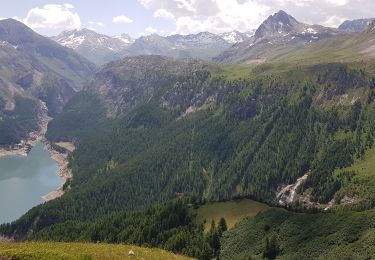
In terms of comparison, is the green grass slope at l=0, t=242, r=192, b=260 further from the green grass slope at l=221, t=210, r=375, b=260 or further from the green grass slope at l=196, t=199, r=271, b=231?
the green grass slope at l=196, t=199, r=271, b=231

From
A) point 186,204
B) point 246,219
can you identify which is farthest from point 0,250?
point 186,204

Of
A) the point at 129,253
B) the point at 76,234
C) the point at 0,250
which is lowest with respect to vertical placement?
the point at 76,234

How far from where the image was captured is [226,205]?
147m

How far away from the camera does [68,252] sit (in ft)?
183

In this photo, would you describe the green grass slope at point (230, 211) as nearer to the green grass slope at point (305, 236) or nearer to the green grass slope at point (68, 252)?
the green grass slope at point (305, 236)

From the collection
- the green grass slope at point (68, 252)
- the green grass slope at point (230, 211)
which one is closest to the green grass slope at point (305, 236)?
the green grass slope at point (230, 211)

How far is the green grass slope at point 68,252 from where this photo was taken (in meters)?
50.3

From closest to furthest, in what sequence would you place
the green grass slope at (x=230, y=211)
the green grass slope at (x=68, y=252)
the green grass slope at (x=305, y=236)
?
1. the green grass slope at (x=68, y=252)
2. the green grass slope at (x=305, y=236)
3. the green grass slope at (x=230, y=211)

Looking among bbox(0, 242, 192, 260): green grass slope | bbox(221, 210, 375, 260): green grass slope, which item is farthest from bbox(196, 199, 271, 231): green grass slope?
bbox(0, 242, 192, 260): green grass slope

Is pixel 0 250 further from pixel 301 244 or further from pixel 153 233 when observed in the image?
pixel 153 233

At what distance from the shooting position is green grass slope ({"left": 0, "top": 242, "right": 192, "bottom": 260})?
5034cm

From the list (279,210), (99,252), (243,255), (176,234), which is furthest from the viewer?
(176,234)

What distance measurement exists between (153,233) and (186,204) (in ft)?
73.8

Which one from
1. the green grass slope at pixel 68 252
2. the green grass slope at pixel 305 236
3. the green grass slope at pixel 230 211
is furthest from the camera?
the green grass slope at pixel 230 211
